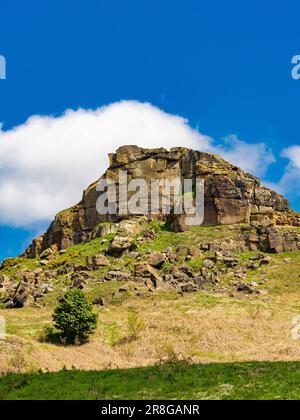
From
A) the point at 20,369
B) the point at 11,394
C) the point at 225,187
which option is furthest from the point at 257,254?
the point at 11,394

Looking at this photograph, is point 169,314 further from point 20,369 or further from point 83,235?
point 83,235

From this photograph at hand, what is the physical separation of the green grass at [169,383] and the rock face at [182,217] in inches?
2105

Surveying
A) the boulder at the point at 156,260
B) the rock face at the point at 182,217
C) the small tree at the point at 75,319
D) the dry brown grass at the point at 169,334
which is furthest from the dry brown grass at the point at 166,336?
the rock face at the point at 182,217

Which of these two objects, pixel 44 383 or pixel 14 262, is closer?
pixel 44 383

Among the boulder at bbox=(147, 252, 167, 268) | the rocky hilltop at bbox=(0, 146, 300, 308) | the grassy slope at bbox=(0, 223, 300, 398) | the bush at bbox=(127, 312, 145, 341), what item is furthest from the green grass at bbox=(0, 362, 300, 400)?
the boulder at bbox=(147, 252, 167, 268)

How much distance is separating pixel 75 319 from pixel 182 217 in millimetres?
47753

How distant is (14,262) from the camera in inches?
4112

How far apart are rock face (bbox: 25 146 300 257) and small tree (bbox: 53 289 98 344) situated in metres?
34.7

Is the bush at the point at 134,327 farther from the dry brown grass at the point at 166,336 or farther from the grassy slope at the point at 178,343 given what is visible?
the grassy slope at the point at 178,343

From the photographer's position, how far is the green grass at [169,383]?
22.2 meters

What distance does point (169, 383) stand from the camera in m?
25.7

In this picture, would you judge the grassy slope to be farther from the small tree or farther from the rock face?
the rock face

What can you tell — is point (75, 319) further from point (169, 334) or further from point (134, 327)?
point (169, 334)

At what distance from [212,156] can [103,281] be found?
41827 mm
